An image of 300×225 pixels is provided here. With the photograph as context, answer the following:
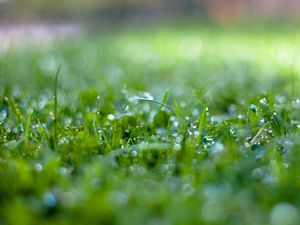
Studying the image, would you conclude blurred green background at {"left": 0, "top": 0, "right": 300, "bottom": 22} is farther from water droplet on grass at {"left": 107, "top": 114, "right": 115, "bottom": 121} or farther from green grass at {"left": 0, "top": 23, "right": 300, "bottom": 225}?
water droplet on grass at {"left": 107, "top": 114, "right": 115, "bottom": 121}

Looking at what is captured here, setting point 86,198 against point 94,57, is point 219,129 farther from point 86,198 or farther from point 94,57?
point 94,57

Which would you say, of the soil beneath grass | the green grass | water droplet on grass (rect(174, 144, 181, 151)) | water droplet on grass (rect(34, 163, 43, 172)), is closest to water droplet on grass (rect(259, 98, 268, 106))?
the green grass

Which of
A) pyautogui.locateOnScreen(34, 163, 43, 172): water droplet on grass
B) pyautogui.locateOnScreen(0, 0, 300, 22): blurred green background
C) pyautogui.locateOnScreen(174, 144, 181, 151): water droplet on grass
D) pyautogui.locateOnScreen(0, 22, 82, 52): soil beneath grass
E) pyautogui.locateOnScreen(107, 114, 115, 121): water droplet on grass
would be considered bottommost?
pyautogui.locateOnScreen(34, 163, 43, 172): water droplet on grass

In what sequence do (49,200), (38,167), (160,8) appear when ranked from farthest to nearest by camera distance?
(160,8) → (38,167) → (49,200)

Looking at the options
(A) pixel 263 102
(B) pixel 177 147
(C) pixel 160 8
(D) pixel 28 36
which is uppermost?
(C) pixel 160 8

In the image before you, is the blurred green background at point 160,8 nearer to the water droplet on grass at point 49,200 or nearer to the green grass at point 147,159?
the green grass at point 147,159

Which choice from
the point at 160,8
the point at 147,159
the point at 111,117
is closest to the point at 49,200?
A: the point at 147,159

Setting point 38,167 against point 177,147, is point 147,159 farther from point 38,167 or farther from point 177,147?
point 38,167

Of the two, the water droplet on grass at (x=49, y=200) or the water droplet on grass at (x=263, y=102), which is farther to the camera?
the water droplet on grass at (x=263, y=102)

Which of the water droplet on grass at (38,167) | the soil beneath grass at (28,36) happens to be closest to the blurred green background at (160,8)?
the soil beneath grass at (28,36)

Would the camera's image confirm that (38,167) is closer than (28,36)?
Yes

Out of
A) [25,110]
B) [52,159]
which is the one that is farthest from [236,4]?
[52,159]
